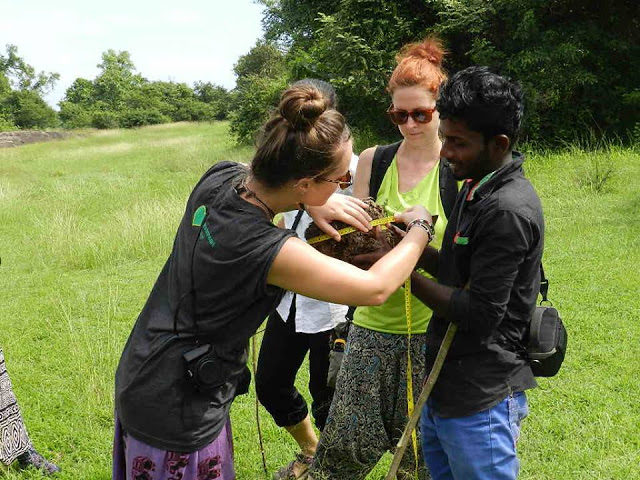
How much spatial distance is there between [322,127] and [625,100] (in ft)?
49.8

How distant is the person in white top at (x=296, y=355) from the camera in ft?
10.8

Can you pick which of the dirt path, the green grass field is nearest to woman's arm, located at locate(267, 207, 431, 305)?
the green grass field

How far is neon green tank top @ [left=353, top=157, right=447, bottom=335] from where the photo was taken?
9.04 ft

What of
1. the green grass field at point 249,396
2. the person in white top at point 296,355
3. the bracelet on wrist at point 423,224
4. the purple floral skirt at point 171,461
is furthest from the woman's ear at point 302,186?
the green grass field at point 249,396

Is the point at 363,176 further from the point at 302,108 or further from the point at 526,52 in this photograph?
the point at 526,52

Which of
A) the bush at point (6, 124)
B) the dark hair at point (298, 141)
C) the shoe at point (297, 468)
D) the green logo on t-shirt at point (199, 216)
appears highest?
the dark hair at point (298, 141)

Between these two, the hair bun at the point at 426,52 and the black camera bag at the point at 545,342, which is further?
the hair bun at the point at 426,52

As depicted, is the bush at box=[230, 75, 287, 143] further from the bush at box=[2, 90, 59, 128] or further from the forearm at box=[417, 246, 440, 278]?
the bush at box=[2, 90, 59, 128]

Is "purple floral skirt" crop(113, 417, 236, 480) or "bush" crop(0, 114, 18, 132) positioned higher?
"purple floral skirt" crop(113, 417, 236, 480)

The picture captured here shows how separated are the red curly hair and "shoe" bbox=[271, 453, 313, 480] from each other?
2.00 metres

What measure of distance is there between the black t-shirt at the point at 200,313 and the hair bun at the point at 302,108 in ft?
0.91

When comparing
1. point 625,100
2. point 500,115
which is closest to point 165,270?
point 500,115

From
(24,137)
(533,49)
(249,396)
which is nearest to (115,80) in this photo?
(24,137)

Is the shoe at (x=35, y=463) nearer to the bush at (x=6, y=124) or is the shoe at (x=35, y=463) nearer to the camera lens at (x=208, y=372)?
the camera lens at (x=208, y=372)
